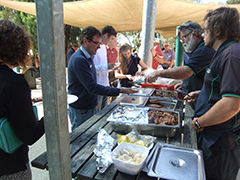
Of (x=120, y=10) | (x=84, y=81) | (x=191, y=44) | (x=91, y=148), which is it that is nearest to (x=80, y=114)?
(x=84, y=81)

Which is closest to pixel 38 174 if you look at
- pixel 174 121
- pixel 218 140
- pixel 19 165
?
pixel 19 165

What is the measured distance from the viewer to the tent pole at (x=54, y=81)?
1.91 feet

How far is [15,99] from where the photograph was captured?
1.04m

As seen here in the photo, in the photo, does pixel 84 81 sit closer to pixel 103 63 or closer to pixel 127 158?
pixel 103 63

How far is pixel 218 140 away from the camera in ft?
4.84

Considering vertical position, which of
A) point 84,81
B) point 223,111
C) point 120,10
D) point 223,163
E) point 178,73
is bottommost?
point 223,163

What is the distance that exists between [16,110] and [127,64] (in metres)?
2.93

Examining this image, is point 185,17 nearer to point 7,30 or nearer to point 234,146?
point 234,146

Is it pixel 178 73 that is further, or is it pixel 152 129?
pixel 178 73

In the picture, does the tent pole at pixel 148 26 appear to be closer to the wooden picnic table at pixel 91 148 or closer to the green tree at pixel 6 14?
the wooden picnic table at pixel 91 148

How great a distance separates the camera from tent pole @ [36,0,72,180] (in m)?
0.58

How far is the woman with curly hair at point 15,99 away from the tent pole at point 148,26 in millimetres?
2901

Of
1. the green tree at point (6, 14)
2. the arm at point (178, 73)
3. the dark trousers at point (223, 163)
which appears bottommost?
the dark trousers at point (223, 163)

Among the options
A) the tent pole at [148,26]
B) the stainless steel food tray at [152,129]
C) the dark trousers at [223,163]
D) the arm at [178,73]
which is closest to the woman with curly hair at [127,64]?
the tent pole at [148,26]
